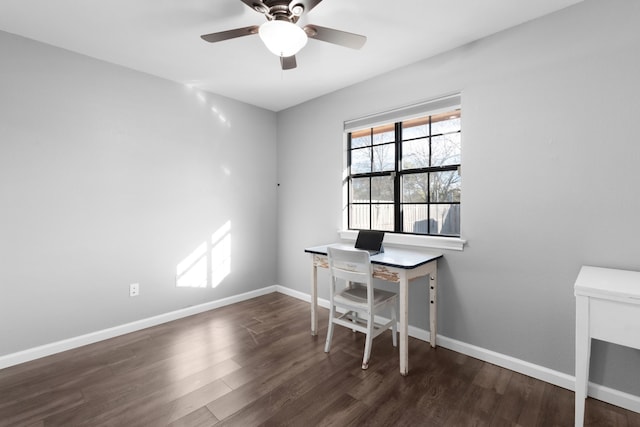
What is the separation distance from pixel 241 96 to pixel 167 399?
3.14 m

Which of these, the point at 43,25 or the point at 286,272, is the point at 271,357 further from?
the point at 43,25

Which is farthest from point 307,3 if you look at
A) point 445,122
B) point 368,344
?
point 368,344

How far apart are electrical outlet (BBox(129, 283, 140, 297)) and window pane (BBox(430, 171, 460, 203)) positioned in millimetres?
3017

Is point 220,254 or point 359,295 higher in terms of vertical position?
point 220,254

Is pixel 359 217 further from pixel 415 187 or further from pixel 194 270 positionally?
pixel 194 270

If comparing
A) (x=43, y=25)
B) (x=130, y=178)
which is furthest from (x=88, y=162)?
→ (x=43, y=25)

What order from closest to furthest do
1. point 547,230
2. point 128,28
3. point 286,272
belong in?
1. point 547,230
2. point 128,28
3. point 286,272

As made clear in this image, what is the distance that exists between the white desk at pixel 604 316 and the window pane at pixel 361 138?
2265 millimetres

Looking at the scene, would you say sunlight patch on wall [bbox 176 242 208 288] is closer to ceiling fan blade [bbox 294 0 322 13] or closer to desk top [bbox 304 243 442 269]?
desk top [bbox 304 243 442 269]

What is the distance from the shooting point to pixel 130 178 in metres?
2.89

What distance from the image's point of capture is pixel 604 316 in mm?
1430

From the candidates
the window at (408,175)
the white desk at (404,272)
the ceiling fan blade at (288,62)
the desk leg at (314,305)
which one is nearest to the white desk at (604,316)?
the white desk at (404,272)

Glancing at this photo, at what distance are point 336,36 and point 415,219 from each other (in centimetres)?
177

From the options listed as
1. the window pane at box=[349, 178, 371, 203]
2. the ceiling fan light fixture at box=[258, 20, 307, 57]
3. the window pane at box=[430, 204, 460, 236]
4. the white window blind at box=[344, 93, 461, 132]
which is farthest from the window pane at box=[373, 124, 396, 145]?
the ceiling fan light fixture at box=[258, 20, 307, 57]
